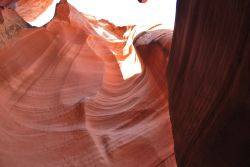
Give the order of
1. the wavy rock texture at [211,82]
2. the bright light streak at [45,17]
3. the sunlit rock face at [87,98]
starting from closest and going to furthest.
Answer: the wavy rock texture at [211,82] → the sunlit rock face at [87,98] → the bright light streak at [45,17]

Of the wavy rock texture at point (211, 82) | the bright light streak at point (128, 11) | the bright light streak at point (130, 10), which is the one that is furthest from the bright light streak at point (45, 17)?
the wavy rock texture at point (211, 82)

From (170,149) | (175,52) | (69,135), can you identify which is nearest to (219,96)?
(175,52)

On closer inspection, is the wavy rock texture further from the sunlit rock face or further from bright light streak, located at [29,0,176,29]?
bright light streak, located at [29,0,176,29]

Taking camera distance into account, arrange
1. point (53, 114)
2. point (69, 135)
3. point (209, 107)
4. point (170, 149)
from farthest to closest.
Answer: point (53, 114), point (69, 135), point (170, 149), point (209, 107)

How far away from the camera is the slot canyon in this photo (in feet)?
1.69

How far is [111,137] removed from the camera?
1134mm

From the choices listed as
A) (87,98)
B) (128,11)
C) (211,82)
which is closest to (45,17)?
(128,11)

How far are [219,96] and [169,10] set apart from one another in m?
1.07

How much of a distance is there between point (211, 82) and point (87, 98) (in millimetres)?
777

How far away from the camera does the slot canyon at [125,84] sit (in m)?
0.52

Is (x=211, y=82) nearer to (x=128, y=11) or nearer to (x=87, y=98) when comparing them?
(x=87, y=98)

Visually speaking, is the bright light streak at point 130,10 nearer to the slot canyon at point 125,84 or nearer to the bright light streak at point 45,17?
the slot canyon at point 125,84

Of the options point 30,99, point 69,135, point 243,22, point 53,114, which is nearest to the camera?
point 243,22

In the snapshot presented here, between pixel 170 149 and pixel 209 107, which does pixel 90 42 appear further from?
pixel 209 107
